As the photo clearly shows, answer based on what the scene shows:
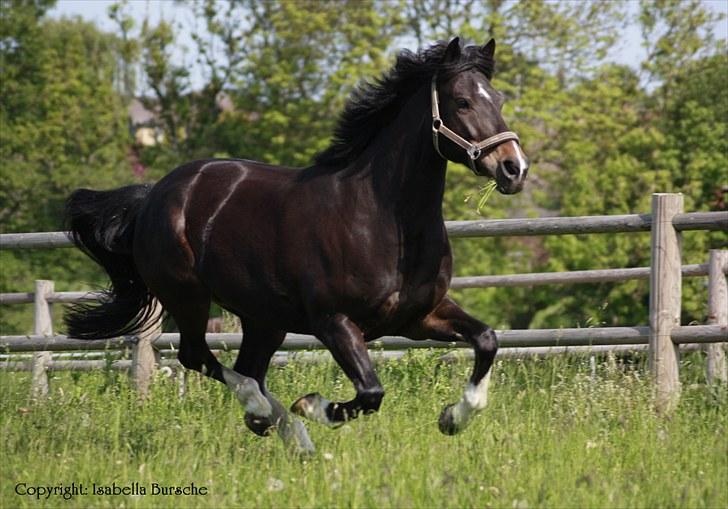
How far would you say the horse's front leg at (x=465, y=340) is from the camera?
5.38 meters

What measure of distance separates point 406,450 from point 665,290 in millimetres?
2342

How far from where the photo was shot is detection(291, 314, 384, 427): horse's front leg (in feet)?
17.4

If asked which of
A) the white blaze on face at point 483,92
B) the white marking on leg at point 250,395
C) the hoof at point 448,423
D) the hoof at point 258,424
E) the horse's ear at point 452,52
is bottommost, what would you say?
the hoof at point 258,424

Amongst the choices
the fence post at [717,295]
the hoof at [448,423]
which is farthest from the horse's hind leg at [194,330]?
the fence post at [717,295]

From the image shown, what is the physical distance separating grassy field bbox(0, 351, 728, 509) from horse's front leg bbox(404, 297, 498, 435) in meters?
0.13

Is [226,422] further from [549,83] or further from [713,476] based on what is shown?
[549,83]

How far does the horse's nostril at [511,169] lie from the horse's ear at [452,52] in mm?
723

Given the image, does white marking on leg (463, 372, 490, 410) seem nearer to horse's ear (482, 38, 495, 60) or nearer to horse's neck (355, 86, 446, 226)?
horse's neck (355, 86, 446, 226)

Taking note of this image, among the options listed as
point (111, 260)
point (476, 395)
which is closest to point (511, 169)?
point (476, 395)

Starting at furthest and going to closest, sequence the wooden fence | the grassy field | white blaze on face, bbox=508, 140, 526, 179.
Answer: the wooden fence < white blaze on face, bbox=508, 140, 526, 179 < the grassy field

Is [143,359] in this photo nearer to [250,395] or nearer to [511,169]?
[250,395]

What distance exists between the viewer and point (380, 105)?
19.1ft

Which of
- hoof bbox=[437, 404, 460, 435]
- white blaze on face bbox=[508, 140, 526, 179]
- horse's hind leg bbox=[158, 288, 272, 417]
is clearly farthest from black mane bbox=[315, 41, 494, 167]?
hoof bbox=[437, 404, 460, 435]

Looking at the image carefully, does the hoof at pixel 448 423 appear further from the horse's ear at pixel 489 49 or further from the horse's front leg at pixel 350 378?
the horse's ear at pixel 489 49
